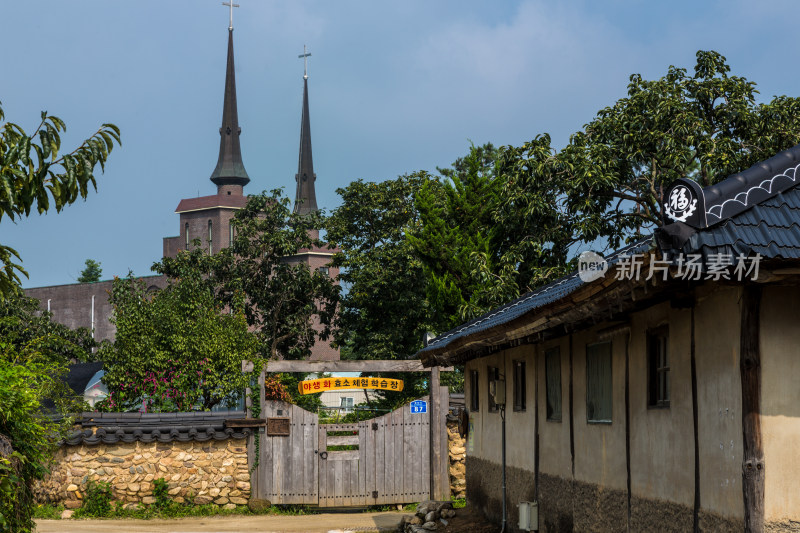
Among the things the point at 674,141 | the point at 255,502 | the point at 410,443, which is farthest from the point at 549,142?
the point at 255,502

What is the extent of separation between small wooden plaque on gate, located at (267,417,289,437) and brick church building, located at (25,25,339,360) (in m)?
58.0

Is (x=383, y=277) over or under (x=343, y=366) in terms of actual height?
over

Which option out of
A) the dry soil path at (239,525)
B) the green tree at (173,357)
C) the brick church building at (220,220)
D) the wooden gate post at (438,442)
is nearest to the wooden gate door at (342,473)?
the dry soil path at (239,525)

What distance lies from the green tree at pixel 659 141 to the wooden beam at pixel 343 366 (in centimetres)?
635

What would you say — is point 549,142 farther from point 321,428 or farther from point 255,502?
point 255,502

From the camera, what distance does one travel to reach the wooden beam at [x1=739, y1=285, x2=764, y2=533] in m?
6.50

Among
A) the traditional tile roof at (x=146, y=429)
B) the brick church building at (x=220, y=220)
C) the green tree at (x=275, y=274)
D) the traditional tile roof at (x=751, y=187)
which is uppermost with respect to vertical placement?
the brick church building at (x=220, y=220)


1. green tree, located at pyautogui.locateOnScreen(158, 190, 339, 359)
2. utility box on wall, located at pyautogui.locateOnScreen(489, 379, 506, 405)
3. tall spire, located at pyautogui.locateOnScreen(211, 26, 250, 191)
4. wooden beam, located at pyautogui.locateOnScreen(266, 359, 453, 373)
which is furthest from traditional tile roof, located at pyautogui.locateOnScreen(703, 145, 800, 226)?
tall spire, located at pyautogui.locateOnScreen(211, 26, 250, 191)

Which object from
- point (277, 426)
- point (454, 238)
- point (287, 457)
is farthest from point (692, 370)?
point (454, 238)

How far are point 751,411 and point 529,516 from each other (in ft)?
18.8

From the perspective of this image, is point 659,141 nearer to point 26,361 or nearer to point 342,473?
point 342,473

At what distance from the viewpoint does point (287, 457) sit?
18531mm

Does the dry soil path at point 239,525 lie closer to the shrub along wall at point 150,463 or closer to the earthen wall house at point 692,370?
the shrub along wall at point 150,463

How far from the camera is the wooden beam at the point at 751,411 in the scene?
21.3ft
